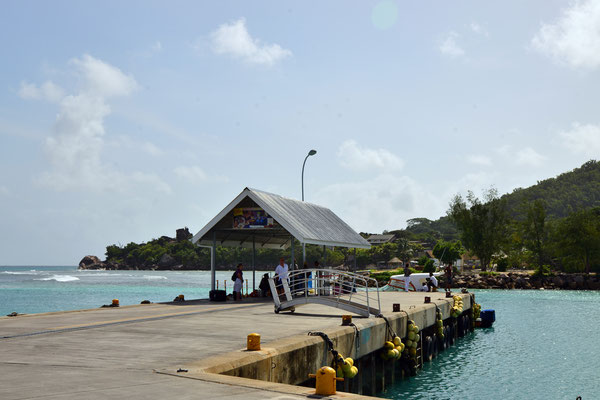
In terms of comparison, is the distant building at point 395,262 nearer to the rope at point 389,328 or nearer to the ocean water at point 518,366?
the ocean water at point 518,366

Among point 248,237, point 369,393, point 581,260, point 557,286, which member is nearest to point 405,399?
point 369,393

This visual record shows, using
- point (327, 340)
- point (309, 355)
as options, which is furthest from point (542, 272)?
point (309, 355)

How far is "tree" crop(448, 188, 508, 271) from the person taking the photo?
9881cm

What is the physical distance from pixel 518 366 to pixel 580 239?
71.5 metres

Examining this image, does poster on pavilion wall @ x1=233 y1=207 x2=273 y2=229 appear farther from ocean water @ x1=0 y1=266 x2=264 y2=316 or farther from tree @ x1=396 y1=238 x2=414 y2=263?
tree @ x1=396 y1=238 x2=414 y2=263

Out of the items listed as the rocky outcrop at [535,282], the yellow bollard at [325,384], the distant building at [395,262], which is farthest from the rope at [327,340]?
the distant building at [395,262]

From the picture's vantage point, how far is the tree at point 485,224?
324 ft

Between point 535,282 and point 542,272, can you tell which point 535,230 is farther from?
point 535,282

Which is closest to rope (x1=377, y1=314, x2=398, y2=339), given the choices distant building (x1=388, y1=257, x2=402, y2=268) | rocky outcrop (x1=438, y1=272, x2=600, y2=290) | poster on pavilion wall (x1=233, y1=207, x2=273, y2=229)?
poster on pavilion wall (x1=233, y1=207, x2=273, y2=229)

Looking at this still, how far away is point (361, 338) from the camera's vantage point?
570 inches

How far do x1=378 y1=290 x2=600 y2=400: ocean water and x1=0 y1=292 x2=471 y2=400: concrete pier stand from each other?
2625 millimetres

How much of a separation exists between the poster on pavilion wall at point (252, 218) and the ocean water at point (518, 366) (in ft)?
30.5

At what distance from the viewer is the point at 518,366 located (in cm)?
2195

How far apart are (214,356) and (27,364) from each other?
302 centimetres
